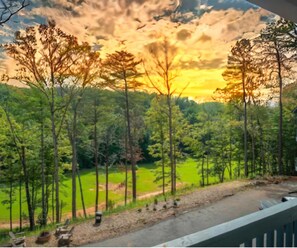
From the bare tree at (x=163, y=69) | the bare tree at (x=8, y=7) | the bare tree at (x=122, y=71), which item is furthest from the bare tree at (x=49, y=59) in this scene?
the bare tree at (x=8, y=7)

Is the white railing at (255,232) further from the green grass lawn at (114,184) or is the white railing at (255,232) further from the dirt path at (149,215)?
the green grass lawn at (114,184)

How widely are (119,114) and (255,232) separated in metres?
5.78

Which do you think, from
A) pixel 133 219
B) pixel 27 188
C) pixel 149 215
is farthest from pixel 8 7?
pixel 27 188

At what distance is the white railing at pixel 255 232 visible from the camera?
0.53m

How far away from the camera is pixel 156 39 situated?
5.15 metres

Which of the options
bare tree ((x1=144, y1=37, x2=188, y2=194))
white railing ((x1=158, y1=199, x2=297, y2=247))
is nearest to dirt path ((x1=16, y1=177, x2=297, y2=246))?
bare tree ((x1=144, y1=37, x2=188, y2=194))

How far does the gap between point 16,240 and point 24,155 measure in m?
2.53

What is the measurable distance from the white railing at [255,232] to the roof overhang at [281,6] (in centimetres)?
58

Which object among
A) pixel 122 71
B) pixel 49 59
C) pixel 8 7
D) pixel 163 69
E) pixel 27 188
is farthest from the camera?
pixel 27 188

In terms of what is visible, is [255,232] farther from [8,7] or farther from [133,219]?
[133,219]

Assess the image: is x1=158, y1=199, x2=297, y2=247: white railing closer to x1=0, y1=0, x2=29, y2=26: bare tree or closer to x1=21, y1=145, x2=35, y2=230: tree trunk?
x1=0, y1=0, x2=29, y2=26: bare tree

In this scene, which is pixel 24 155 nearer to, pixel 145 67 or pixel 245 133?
pixel 145 67

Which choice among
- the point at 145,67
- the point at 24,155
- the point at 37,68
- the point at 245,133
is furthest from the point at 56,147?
the point at 245,133

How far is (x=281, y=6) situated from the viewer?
93cm
